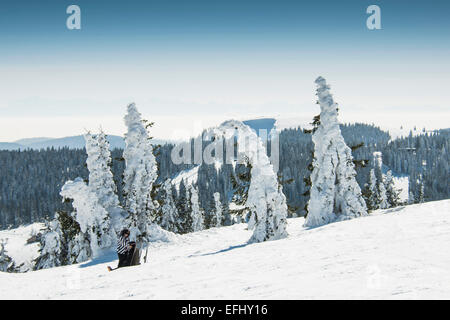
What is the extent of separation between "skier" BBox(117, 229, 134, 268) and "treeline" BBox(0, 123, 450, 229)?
3851 inches

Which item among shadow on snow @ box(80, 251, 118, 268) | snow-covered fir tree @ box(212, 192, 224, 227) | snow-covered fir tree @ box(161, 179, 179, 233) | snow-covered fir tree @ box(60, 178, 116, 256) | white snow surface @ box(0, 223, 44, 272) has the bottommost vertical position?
white snow surface @ box(0, 223, 44, 272)

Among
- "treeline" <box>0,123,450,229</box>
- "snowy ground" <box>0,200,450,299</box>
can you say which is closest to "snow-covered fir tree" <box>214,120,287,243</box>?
"snowy ground" <box>0,200,450,299</box>

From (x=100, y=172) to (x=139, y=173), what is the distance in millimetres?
2722

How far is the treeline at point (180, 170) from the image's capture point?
5148 inches

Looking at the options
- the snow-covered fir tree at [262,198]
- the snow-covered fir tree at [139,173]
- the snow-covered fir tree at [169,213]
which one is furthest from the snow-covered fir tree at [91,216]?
the snow-covered fir tree at [169,213]

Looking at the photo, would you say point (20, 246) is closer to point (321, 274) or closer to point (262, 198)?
point (262, 198)

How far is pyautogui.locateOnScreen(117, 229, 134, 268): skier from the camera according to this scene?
1308 centimetres

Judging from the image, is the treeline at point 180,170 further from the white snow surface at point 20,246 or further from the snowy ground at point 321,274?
the snowy ground at point 321,274

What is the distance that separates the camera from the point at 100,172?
23984 mm

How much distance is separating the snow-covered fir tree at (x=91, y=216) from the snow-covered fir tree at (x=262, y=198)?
394 inches

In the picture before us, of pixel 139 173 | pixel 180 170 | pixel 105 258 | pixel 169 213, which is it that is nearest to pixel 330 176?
pixel 139 173

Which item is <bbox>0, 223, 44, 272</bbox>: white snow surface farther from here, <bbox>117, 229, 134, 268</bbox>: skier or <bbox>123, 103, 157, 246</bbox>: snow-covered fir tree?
<bbox>117, 229, 134, 268</bbox>: skier

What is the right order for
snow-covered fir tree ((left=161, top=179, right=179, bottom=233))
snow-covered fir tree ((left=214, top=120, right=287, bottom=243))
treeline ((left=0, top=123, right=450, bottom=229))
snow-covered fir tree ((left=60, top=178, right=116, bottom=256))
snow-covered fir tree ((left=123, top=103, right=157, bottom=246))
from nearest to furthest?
snow-covered fir tree ((left=214, top=120, right=287, bottom=243)) < snow-covered fir tree ((left=60, top=178, right=116, bottom=256)) < snow-covered fir tree ((left=123, top=103, right=157, bottom=246)) < snow-covered fir tree ((left=161, top=179, right=179, bottom=233)) < treeline ((left=0, top=123, right=450, bottom=229))
